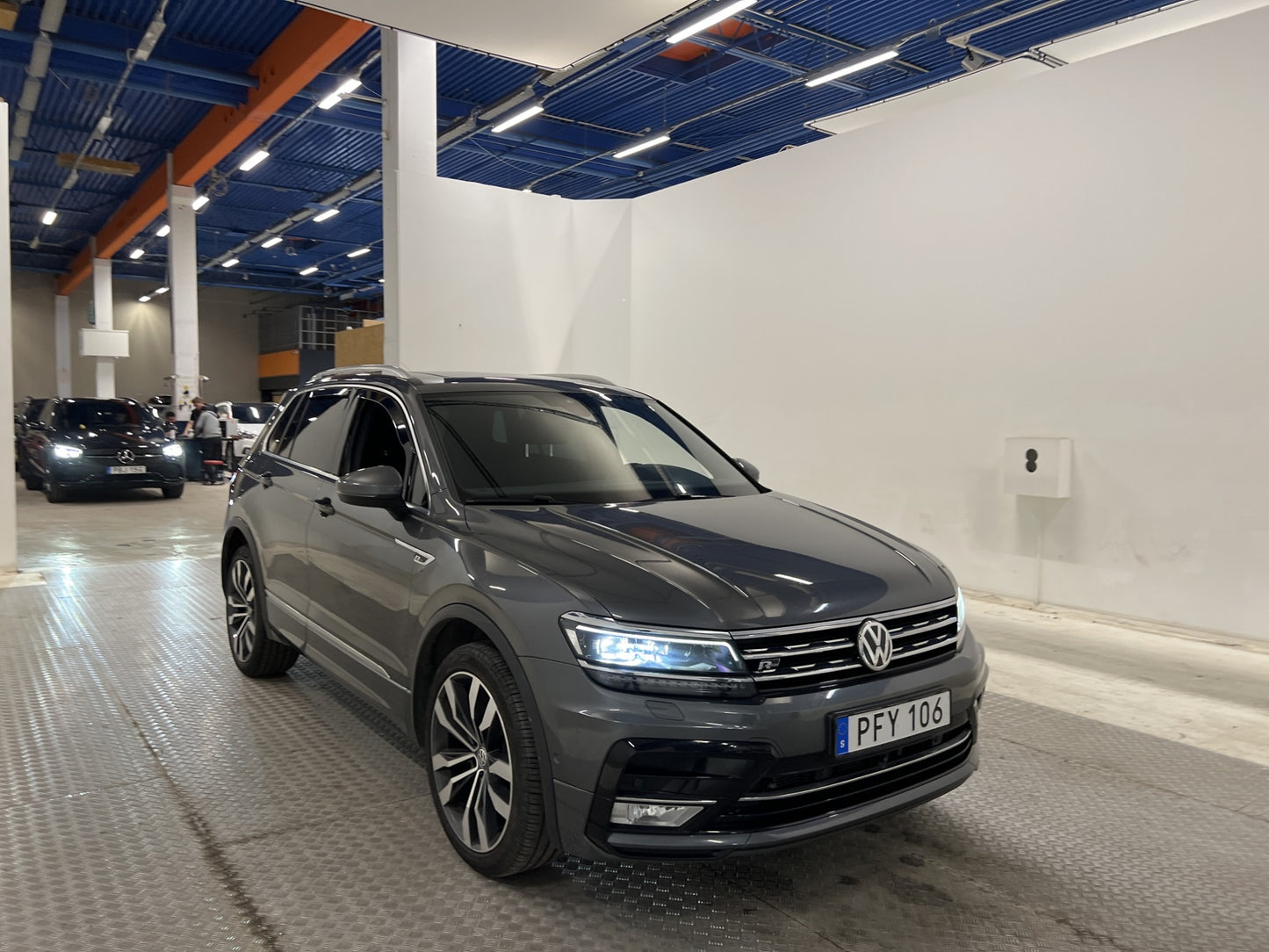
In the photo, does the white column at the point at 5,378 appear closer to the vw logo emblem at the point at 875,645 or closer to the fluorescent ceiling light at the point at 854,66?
the vw logo emblem at the point at 875,645

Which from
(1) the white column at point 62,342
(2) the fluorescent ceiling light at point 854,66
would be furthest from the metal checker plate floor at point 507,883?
→ (1) the white column at point 62,342

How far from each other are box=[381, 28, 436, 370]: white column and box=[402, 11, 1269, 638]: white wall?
17cm

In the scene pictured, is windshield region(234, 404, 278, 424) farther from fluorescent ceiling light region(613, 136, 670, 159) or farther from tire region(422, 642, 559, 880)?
tire region(422, 642, 559, 880)

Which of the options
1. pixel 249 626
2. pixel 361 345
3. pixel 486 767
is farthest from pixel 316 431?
pixel 361 345

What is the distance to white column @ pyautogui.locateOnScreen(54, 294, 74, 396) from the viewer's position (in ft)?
99.4

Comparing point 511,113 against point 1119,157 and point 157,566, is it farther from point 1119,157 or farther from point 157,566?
point 1119,157

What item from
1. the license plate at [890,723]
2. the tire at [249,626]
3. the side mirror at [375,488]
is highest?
the side mirror at [375,488]

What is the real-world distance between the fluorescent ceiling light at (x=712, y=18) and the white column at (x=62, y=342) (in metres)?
29.0

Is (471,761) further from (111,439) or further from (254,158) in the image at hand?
(254,158)

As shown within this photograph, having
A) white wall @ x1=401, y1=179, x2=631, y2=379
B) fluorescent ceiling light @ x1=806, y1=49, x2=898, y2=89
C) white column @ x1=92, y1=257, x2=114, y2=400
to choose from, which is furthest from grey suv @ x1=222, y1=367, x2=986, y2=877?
white column @ x1=92, y1=257, x2=114, y2=400

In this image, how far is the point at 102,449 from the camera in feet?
37.2

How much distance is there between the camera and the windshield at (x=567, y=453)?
2.83 meters

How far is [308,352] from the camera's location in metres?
31.9

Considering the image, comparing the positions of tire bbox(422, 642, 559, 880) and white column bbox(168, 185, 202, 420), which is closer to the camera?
tire bbox(422, 642, 559, 880)
